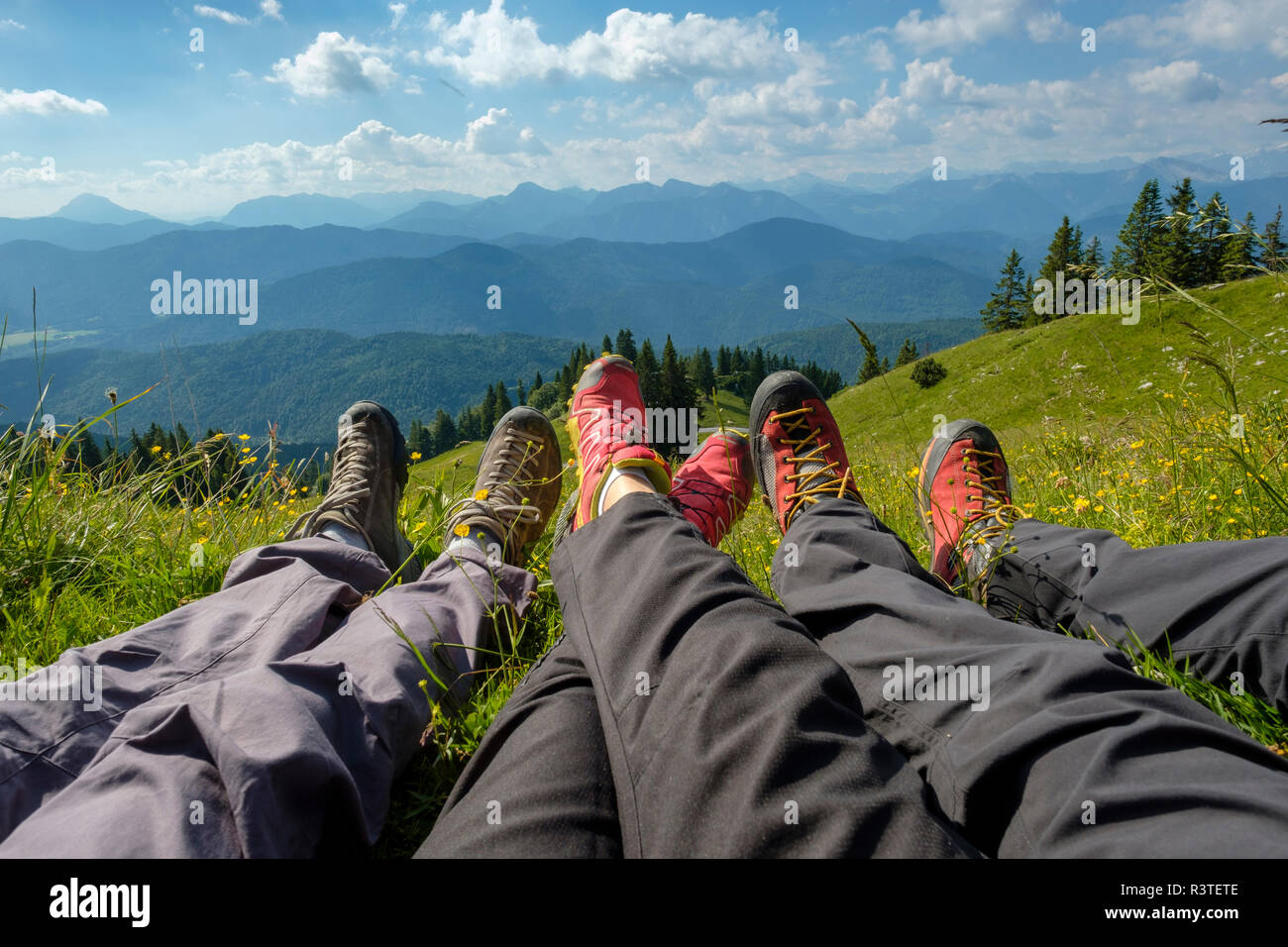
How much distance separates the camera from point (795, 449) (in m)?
3.66

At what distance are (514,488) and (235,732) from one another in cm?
229

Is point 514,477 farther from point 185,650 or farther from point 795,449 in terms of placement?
point 185,650

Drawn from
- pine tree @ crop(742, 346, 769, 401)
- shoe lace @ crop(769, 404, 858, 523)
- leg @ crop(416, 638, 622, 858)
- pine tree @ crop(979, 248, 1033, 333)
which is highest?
pine tree @ crop(979, 248, 1033, 333)

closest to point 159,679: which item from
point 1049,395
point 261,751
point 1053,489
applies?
point 261,751

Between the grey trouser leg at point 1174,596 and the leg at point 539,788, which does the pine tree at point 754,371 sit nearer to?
the grey trouser leg at point 1174,596

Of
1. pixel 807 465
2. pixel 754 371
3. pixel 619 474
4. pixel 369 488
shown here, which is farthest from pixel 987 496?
pixel 754 371

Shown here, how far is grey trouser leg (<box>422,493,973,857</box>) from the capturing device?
114 centimetres

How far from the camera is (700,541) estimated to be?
1.95 metres

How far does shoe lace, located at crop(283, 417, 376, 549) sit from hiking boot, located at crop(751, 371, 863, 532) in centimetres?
213

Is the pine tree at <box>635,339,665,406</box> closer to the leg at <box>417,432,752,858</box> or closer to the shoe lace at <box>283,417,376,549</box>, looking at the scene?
the shoe lace at <box>283,417,376,549</box>

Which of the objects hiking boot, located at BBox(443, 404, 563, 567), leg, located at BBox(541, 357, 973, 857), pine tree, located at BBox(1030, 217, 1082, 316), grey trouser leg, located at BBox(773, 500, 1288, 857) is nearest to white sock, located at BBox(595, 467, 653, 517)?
hiking boot, located at BBox(443, 404, 563, 567)
